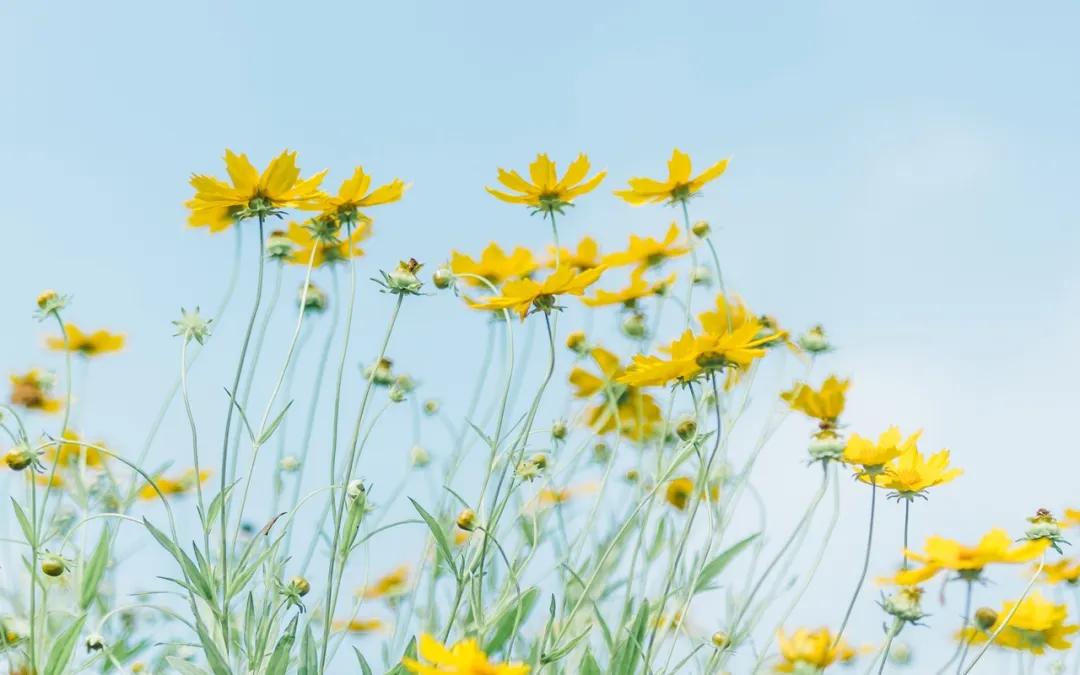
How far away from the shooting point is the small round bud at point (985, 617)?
158 centimetres

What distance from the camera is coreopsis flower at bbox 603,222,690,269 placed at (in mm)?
2391

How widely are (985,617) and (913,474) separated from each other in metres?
0.21

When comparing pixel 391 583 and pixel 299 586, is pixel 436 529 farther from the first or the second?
pixel 391 583

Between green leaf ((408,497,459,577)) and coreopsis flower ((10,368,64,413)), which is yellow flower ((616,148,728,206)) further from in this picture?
coreopsis flower ((10,368,64,413))

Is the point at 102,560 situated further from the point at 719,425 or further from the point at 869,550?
the point at 869,550

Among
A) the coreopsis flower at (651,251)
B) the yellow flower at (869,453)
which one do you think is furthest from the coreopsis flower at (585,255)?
the yellow flower at (869,453)

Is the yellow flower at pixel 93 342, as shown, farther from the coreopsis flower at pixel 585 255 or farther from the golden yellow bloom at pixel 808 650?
the golden yellow bloom at pixel 808 650

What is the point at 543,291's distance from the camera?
159cm

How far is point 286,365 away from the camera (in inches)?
62.9

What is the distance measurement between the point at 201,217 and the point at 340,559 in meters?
0.57

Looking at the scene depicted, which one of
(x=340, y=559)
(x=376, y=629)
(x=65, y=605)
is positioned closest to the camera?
(x=340, y=559)

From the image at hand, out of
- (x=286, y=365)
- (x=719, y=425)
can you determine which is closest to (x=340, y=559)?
(x=286, y=365)

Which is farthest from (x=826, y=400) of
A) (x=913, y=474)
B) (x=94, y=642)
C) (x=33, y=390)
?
(x=33, y=390)

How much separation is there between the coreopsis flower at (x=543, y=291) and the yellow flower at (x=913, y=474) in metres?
0.46
